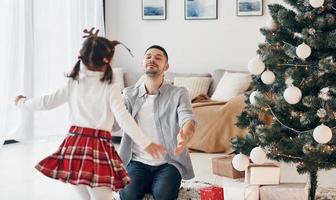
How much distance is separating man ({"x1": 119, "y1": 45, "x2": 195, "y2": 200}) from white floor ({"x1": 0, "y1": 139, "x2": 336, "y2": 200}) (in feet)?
2.63

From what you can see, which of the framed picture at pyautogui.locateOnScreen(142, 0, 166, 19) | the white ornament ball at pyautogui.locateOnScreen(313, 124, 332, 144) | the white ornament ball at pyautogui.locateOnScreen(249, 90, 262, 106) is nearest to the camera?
the white ornament ball at pyautogui.locateOnScreen(313, 124, 332, 144)

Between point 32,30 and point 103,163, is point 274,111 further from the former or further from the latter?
point 32,30

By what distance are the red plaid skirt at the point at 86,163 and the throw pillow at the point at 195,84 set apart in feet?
11.4

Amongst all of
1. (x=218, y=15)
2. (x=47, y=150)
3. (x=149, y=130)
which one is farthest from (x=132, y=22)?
(x=149, y=130)

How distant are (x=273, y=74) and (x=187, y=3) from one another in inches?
161

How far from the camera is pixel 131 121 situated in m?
2.57

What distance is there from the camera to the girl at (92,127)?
8.45ft

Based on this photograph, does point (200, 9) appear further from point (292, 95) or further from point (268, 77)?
point (292, 95)

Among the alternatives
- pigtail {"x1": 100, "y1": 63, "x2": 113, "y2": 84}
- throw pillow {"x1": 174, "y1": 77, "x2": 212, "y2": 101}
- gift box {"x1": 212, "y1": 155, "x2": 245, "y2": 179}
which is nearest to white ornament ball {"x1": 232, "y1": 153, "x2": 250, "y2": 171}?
pigtail {"x1": 100, "y1": 63, "x2": 113, "y2": 84}

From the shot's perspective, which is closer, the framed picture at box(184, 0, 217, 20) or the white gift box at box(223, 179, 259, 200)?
the white gift box at box(223, 179, 259, 200)

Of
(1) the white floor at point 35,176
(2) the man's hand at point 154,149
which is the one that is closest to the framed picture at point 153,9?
(1) the white floor at point 35,176

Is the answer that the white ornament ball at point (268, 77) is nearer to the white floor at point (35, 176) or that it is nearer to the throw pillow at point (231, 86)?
the white floor at point (35, 176)

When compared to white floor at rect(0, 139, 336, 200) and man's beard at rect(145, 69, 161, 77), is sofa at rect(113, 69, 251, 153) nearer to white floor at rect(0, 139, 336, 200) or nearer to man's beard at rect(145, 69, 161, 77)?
white floor at rect(0, 139, 336, 200)

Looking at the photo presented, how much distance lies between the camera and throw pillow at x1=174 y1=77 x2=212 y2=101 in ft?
20.0
